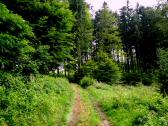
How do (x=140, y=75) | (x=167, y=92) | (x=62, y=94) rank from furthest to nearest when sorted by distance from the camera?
(x=140, y=75), (x=62, y=94), (x=167, y=92)

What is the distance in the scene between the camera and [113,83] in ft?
155

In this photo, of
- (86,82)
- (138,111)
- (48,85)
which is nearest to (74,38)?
(86,82)

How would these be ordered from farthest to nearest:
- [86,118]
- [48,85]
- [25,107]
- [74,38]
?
[74,38]
[48,85]
[86,118]
[25,107]

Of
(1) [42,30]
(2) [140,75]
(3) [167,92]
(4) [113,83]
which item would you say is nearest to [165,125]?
(3) [167,92]

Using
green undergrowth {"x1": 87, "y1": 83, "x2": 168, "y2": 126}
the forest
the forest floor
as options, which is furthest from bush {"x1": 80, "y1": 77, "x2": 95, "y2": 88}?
the forest floor

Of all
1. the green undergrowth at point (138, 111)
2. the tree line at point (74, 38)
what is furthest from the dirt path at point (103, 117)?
the tree line at point (74, 38)

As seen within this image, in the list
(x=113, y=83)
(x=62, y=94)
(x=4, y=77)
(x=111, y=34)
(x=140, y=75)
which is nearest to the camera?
(x=4, y=77)

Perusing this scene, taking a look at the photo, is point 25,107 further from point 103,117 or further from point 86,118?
point 103,117

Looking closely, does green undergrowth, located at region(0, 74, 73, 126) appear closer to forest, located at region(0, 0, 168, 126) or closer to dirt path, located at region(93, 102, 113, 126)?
forest, located at region(0, 0, 168, 126)

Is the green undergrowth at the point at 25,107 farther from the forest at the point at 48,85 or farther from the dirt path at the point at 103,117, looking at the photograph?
the dirt path at the point at 103,117

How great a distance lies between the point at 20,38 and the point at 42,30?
9.42m

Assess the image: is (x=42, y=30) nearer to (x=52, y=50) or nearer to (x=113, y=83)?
(x=52, y=50)

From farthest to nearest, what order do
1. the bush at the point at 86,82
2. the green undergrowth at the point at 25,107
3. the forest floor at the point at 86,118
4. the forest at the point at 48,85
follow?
the bush at the point at 86,82 < the forest floor at the point at 86,118 < the forest at the point at 48,85 < the green undergrowth at the point at 25,107

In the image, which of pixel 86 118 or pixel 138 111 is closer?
pixel 86 118
